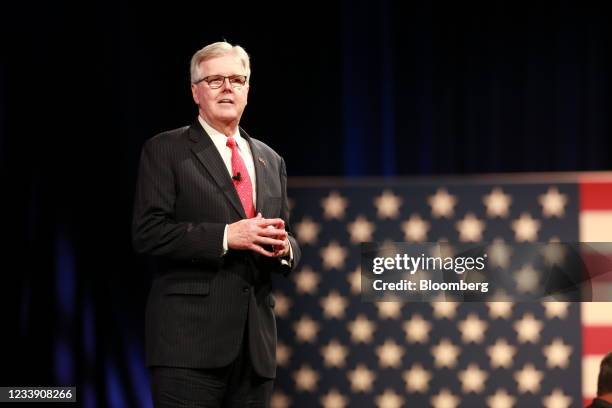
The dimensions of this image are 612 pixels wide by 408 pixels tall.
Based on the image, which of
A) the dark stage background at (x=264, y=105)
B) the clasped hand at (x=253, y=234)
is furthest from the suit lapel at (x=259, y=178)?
the dark stage background at (x=264, y=105)

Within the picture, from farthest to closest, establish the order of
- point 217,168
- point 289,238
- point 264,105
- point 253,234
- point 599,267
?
point 264,105 → point 599,267 → point 289,238 → point 217,168 → point 253,234

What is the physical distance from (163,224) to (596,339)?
2012 mm

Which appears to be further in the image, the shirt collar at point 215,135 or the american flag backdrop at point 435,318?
the american flag backdrop at point 435,318

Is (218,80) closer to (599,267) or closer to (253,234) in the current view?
(253,234)

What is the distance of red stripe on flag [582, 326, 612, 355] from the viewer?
3.33 meters

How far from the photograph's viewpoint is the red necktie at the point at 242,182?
2.11 meters

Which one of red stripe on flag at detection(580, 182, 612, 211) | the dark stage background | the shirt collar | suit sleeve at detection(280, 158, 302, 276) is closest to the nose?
the shirt collar

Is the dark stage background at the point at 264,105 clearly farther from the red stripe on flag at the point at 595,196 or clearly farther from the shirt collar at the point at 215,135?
the shirt collar at the point at 215,135

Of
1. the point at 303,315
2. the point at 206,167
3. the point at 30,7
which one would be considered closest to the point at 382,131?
the point at 303,315

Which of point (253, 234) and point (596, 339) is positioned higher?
point (253, 234)

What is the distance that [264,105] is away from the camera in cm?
410

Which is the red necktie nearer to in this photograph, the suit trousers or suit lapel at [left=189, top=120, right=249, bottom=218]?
suit lapel at [left=189, top=120, right=249, bottom=218]

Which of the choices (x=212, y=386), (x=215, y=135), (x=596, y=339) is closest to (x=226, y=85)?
(x=215, y=135)

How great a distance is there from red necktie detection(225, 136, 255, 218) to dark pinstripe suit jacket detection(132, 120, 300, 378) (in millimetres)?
27
